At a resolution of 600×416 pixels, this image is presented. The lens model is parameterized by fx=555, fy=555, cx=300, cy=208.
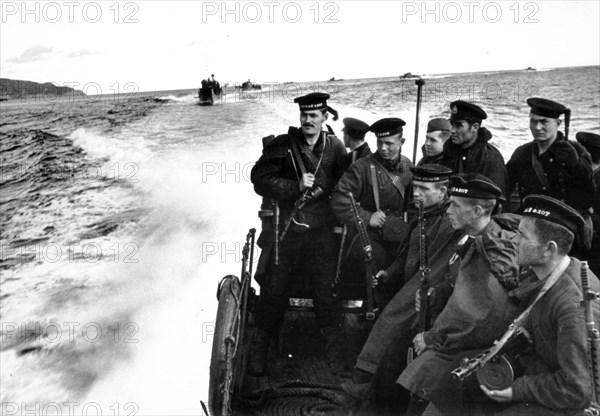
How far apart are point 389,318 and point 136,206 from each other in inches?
411

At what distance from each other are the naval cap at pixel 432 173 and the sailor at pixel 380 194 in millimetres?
639

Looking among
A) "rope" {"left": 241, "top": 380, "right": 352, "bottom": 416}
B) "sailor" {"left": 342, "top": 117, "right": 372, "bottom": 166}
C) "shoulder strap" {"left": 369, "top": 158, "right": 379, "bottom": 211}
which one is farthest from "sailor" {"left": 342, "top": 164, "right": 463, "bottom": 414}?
"sailor" {"left": 342, "top": 117, "right": 372, "bottom": 166}

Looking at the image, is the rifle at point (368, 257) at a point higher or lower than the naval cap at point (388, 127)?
lower

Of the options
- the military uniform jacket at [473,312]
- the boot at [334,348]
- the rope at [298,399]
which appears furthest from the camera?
the boot at [334,348]

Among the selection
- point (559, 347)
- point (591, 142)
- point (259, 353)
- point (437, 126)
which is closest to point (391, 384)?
point (259, 353)

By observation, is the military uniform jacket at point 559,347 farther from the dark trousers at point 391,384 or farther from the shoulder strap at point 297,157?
the shoulder strap at point 297,157

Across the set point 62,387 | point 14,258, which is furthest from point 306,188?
point 14,258

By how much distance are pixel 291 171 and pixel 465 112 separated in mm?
1454

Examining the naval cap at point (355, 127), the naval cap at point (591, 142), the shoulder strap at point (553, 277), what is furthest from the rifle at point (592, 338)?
the naval cap at point (355, 127)

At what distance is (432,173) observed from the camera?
348cm

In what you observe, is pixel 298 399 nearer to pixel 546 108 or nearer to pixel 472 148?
pixel 472 148

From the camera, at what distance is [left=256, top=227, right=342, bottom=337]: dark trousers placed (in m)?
4.27

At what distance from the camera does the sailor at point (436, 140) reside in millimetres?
4826

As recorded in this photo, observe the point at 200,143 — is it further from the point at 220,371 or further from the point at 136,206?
the point at 220,371
